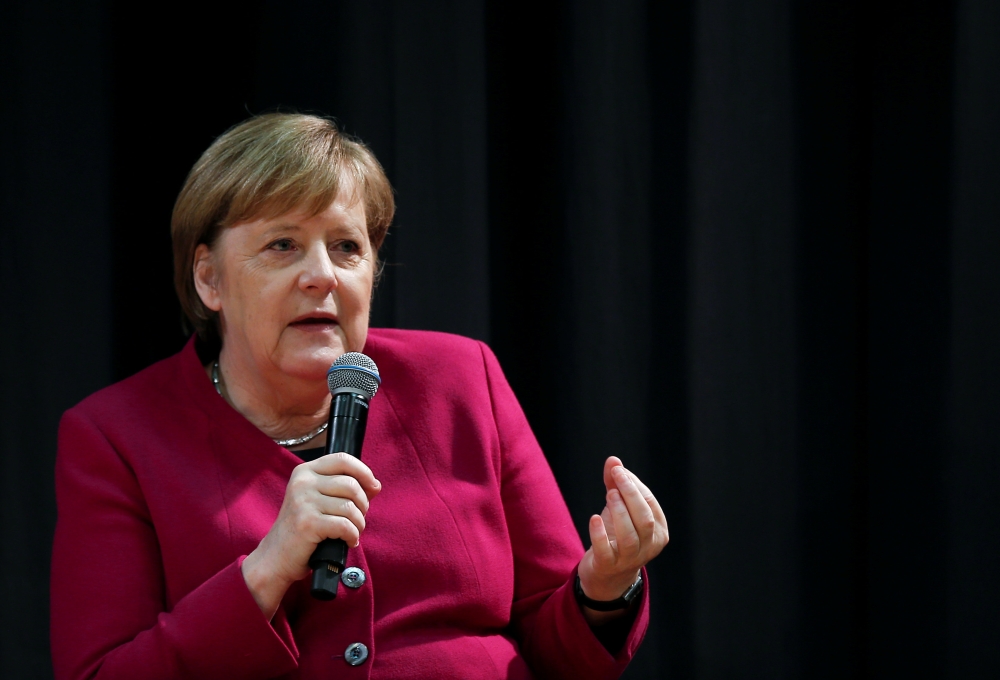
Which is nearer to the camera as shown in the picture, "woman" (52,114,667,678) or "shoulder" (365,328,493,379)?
"woman" (52,114,667,678)

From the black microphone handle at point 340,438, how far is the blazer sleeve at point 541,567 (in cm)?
47

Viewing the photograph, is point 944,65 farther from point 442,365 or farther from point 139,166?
point 139,166

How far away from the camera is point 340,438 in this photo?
48.9 inches

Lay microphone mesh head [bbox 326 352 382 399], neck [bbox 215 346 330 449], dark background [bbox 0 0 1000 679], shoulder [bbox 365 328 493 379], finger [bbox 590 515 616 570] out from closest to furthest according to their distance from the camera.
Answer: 1. microphone mesh head [bbox 326 352 382 399]
2. finger [bbox 590 515 616 570]
3. neck [bbox 215 346 330 449]
4. shoulder [bbox 365 328 493 379]
5. dark background [bbox 0 0 1000 679]

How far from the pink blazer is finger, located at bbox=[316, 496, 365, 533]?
222 mm

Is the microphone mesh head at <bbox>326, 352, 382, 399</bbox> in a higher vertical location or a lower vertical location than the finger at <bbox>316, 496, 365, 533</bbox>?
higher

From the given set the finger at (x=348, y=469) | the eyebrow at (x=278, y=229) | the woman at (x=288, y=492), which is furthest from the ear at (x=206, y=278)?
the finger at (x=348, y=469)

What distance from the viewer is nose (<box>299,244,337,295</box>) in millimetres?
1521

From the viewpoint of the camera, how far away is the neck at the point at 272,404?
64.3 inches

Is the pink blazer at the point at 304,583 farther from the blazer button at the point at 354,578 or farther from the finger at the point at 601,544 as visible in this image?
the finger at the point at 601,544

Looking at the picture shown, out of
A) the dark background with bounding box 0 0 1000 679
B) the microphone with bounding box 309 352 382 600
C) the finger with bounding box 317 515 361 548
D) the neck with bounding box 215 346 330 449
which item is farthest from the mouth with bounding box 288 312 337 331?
the dark background with bounding box 0 0 1000 679

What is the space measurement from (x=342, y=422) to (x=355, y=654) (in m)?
0.40

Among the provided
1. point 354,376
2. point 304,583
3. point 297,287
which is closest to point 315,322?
point 297,287

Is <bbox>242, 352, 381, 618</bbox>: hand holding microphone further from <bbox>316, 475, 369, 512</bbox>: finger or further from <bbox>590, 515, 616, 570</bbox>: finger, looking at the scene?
<bbox>590, 515, 616, 570</bbox>: finger
